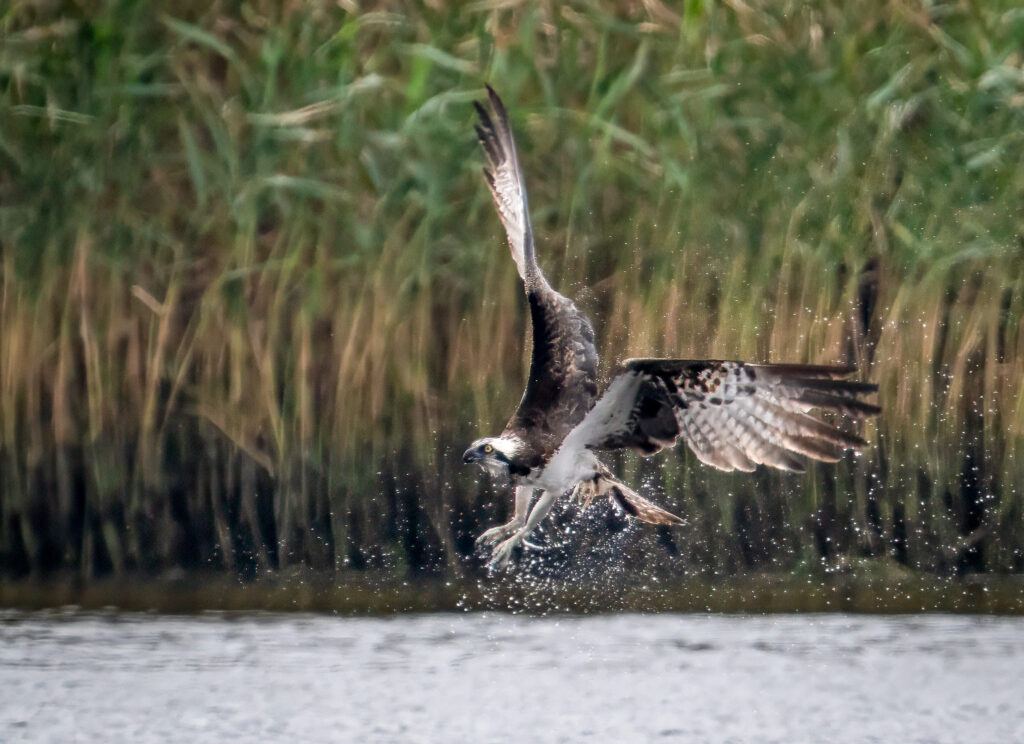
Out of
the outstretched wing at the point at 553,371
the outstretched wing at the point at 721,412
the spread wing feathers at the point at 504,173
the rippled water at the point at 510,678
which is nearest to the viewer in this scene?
the rippled water at the point at 510,678

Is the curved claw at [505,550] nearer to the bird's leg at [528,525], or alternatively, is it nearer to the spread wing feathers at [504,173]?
the bird's leg at [528,525]

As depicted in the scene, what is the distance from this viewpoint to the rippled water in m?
5.57

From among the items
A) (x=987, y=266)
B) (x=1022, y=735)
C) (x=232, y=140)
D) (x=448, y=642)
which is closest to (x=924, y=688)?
(x=1022, y=735)

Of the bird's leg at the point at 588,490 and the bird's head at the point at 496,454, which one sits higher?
the bird's head at the point at 496,454

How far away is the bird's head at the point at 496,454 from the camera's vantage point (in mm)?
6188

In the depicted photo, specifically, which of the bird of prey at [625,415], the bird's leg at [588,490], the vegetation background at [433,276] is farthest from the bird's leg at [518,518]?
the vegetation background at [433,276]

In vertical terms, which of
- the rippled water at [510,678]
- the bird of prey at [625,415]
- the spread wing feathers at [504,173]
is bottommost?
the rippled water at [510,678]

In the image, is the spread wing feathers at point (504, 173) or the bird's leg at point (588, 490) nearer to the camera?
the bird's leg at point (588, 490)

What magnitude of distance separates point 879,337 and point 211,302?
2.54 meters

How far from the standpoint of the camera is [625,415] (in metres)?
6.13

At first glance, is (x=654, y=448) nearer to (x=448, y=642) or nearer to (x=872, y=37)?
(x=448, y=642)

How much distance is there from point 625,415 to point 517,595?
122cm

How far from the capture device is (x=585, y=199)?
7355 millimetres

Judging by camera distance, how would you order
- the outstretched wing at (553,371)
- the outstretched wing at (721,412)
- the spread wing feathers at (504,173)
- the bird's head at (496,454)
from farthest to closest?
the spread wing feathers at (504,173) → the outstretched wing at (553,371) → the bird's head at (496,454) → the outstretched wing at (721,412)
